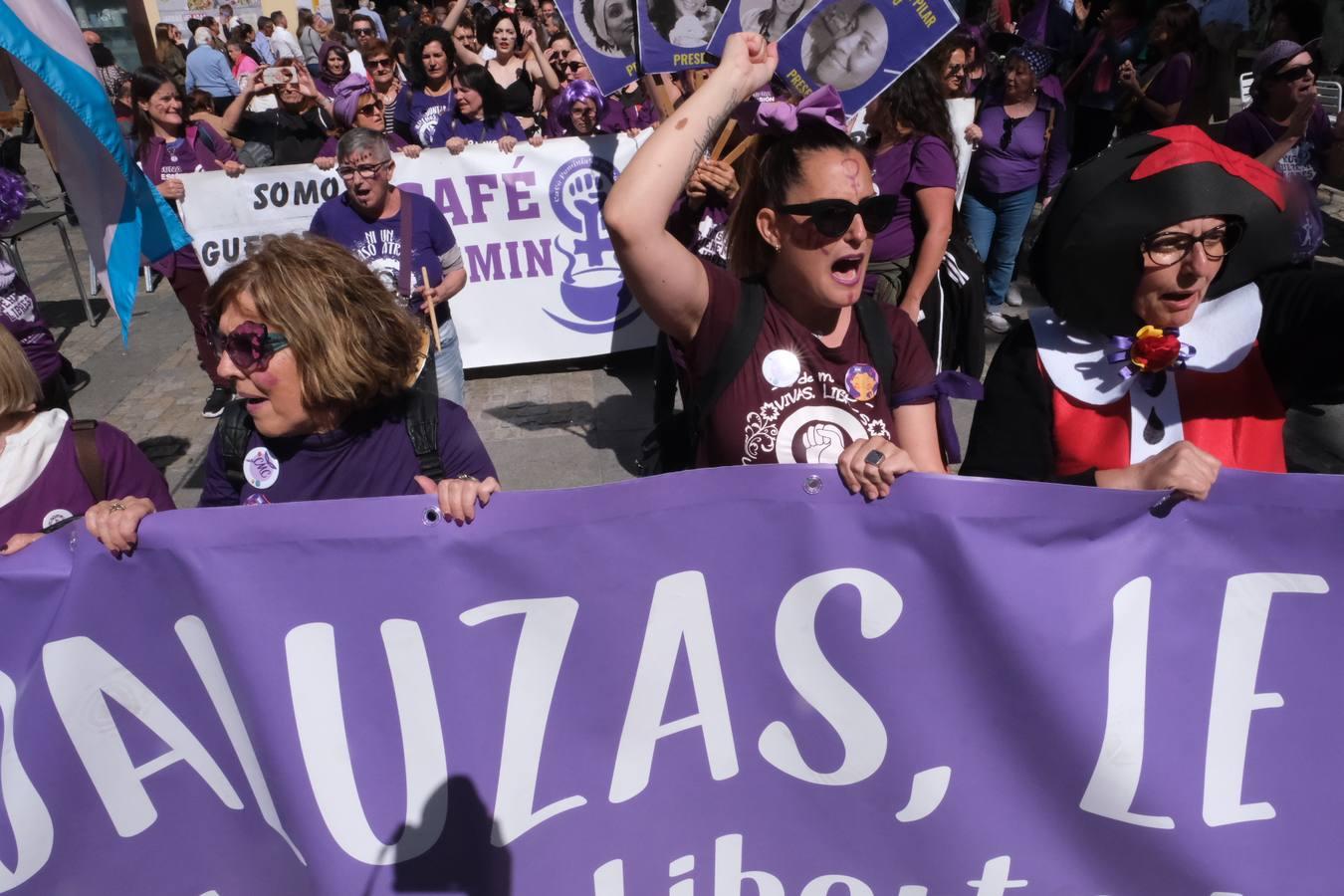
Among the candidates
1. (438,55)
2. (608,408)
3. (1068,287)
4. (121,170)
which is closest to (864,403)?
(1068,287)

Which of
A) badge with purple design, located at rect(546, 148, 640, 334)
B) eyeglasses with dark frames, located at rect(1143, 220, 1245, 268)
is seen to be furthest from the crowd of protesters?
badge with purple design, located at rect(546, 148, 640, 334)

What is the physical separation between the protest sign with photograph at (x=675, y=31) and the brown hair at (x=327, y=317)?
1120 millimetres

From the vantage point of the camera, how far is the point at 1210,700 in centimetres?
172

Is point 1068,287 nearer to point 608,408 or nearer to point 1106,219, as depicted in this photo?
point 1106,219

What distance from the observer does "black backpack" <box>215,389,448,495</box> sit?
2.15 m

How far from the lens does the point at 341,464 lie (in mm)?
2152

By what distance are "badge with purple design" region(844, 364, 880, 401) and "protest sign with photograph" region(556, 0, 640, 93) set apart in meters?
2.05

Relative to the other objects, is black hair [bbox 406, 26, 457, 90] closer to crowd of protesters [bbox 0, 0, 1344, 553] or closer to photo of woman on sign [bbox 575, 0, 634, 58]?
photo of woman on sign [bbox 575, 0, 634, 58]

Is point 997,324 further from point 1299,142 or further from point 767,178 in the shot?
point 767,178

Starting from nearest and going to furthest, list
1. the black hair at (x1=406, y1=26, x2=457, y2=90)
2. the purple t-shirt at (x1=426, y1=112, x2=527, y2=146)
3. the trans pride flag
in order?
the trans pride flag < the purple t-shirt at (x1=426, y1=112, x2=527, y2=146) < the black hair at (x1=406, y1=26, x2=457, y2=90)

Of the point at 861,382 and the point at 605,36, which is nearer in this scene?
the point at 861,382

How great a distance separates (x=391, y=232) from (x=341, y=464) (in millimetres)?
2317

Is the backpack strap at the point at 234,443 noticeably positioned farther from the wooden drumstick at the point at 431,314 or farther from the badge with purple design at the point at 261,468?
the wooden drumstick at the point at 431,314

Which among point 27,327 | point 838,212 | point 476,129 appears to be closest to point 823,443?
point 838,212
